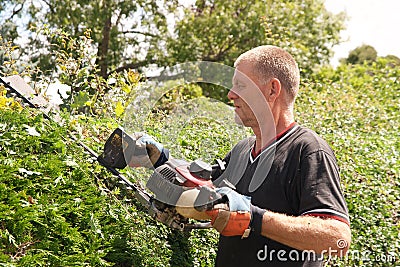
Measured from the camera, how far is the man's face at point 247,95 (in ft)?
8.97

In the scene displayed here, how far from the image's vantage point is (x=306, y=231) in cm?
238

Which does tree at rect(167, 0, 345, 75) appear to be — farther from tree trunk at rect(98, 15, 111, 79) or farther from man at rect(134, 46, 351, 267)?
man at rect(134, 46, 351, 267)

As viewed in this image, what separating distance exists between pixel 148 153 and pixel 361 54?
2797 centimetres

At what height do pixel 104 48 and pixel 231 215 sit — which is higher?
pixel 231 215

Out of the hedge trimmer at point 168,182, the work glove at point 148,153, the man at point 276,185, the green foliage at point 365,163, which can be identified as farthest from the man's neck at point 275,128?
the green foliage at point 365,163

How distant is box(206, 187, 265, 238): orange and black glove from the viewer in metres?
2.28

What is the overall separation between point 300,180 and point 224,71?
1.95 feet

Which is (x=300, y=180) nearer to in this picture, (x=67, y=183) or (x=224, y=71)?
(x=224, y=71)

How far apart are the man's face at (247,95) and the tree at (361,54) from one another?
27.2m

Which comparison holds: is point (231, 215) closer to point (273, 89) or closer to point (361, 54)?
point (273, 89)

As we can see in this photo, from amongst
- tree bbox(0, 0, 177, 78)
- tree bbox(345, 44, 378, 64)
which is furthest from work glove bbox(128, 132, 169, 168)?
tree bbox(345, 44, 378, 64)

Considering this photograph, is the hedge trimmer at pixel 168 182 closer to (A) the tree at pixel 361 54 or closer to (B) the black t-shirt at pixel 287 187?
(B) the black t-shirt at pixel 287 187

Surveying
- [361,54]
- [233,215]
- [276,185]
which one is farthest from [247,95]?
[361,54]

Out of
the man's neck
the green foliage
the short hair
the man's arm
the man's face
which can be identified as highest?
the short hair
